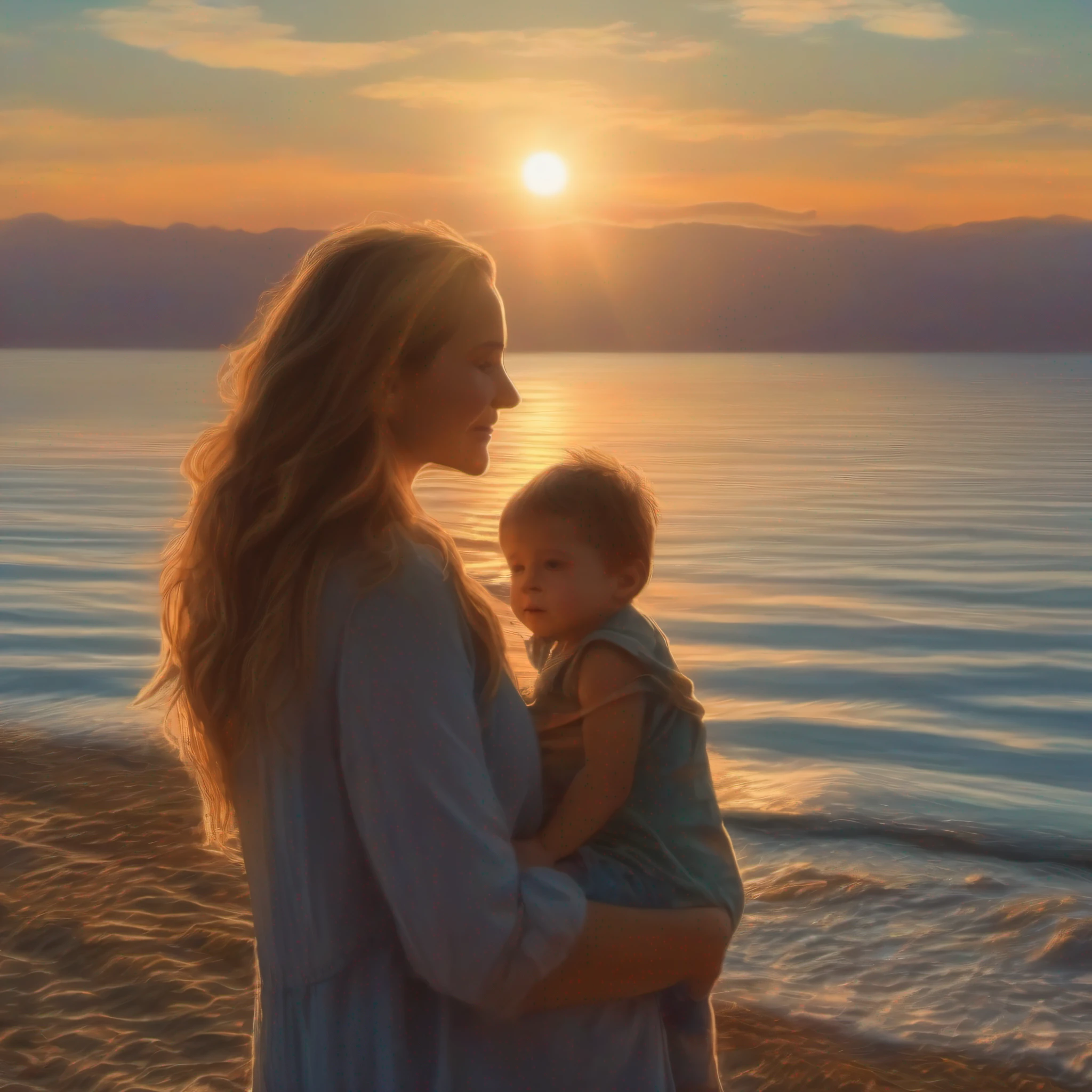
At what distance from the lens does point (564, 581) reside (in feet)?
7.84

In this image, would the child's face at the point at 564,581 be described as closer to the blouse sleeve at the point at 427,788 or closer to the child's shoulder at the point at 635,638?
the child's shoulder at the point at 635,638

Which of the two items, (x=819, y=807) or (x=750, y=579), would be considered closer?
(x=819, y=807)

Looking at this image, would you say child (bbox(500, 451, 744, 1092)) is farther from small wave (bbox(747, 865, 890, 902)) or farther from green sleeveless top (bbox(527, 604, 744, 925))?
small wave (bbox(747, 865, 890, 902))

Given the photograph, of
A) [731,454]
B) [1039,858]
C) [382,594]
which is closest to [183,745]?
[382,594]

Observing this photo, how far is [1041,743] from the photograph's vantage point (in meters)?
7.16

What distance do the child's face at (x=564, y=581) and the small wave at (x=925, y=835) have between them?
11.8ft

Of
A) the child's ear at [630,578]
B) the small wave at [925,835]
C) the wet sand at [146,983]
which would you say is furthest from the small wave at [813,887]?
the child's ear at [630,578]

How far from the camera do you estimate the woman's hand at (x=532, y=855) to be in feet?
6.33

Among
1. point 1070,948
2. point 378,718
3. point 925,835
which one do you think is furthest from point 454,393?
point 925,835

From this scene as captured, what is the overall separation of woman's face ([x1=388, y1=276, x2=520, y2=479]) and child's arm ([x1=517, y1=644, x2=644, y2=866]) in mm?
459

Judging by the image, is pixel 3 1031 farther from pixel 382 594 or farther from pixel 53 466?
pixel 53 466

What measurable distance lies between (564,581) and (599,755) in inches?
14.1

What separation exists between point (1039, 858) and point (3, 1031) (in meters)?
3.90

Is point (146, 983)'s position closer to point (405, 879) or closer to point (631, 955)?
point (631, 955)
